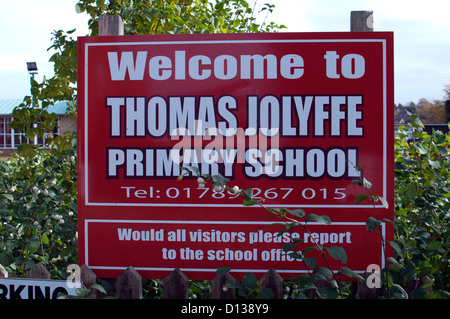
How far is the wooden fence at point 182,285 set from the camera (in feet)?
7.61

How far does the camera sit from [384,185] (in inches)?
95.9

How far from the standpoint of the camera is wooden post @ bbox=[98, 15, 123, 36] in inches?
103

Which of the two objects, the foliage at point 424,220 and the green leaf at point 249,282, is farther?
the foliage at point 424,220

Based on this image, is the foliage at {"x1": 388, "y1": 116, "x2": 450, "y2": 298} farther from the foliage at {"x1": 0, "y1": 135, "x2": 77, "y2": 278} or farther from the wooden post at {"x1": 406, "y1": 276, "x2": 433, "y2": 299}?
the foliage at {"x1": 0, "y1": 135, "x2": 77, "y2": 278}

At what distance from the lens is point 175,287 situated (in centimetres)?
241

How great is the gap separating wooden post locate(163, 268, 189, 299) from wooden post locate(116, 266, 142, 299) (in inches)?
6.5

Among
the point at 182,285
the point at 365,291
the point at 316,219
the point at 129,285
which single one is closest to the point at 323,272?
the point at 316,219

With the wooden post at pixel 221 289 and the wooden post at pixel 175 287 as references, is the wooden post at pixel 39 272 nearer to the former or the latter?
the wooden post at pixel 175 287

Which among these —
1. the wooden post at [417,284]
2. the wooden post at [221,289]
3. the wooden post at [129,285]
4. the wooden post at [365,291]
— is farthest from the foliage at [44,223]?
the wooden post at [417,284]

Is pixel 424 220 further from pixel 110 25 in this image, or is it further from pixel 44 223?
pixel 44 223

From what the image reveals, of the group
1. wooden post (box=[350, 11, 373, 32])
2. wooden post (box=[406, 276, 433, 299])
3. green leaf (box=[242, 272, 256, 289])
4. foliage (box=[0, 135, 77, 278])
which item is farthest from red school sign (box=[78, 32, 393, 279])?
foliage (box=[0, 135, 77, 278])

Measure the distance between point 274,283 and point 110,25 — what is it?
1764 millimetres
